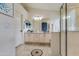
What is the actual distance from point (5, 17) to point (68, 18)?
1.45 metres

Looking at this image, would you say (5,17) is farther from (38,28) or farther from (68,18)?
(68,18)

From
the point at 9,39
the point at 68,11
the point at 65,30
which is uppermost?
the point at 68,11

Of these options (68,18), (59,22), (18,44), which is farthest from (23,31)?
(68,18)

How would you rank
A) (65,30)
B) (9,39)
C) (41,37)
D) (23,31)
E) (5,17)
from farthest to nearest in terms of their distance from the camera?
(41,37) < (23,31) < (65,30) < (9,39) < (5,17)

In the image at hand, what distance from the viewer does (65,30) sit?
3.03 meters

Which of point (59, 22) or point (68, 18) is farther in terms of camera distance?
point (59, 22)

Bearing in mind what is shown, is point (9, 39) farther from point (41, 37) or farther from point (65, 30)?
point (65, 30)

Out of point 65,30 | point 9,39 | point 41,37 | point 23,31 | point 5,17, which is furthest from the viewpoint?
point 41,37

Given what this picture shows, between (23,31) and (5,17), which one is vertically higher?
(5,17)

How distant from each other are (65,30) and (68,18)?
304 millimetres

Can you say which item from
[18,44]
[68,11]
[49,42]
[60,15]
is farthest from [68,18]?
[18,44]

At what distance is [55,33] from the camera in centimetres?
343

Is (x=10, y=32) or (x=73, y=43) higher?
(x=10, y=32)

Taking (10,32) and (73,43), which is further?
(10,32)
